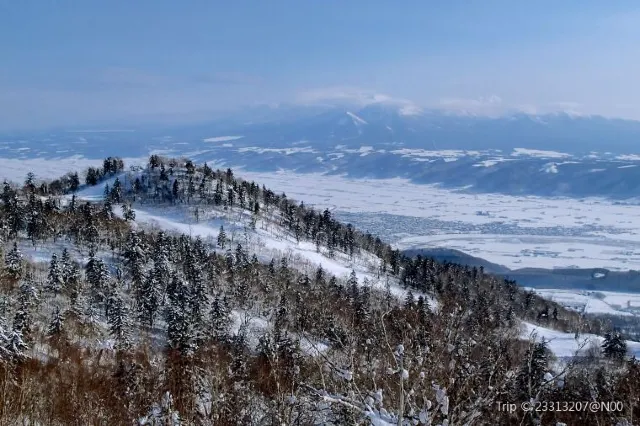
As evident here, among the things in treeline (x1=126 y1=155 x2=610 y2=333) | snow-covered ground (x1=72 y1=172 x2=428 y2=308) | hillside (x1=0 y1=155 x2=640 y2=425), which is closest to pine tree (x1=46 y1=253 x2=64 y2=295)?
hillside (x1=0 y1=155 x2=640 y2=425)

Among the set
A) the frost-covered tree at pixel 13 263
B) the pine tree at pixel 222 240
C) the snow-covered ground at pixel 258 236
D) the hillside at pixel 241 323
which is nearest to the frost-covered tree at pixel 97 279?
the hillside at pixel 241 323

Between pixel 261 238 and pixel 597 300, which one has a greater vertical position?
pixel 261 238

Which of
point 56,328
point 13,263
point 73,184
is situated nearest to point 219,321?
point 56,328

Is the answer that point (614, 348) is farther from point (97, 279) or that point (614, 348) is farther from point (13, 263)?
point (13, 263)

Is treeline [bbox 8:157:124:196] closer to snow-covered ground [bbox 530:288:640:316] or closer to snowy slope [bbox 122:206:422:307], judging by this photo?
snowy slope [bbox 122:206:422:307]

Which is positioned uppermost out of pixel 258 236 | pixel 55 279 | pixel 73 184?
pixel 73 184

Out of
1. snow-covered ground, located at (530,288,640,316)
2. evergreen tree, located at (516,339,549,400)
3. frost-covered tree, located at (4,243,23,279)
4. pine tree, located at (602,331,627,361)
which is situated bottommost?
snow-covered ground, located at (530,288,640,316)

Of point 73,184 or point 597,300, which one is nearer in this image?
point 73,184

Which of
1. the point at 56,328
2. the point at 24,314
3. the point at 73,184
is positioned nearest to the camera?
the point at 24,314
